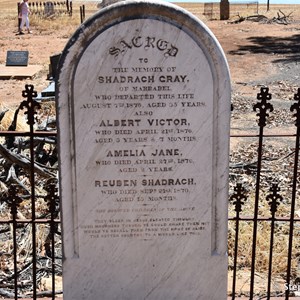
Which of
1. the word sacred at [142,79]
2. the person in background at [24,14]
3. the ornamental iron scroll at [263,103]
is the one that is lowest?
the ornamental iron scroll at [263,103]

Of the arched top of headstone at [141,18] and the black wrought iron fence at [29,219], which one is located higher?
the arched top of headstone at [141,18]

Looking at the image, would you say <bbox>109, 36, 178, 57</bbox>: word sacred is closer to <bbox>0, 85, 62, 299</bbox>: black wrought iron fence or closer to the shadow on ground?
<bbox>0, 85, 62, 299</bbox>: black wrought iron fence

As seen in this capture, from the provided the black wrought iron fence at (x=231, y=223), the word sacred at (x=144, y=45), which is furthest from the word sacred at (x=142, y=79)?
the black wrought iron fence at (x=231, y=223)

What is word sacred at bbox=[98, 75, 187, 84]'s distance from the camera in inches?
129

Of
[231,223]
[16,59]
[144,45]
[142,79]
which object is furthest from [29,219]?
[16,59]

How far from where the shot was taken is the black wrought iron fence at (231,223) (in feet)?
12.3

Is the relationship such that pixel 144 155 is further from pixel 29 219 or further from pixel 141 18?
pixel 29 219

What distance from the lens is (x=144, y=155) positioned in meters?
3.42

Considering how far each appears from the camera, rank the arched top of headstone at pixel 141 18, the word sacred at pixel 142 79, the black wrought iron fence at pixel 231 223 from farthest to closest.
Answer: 1. the black wrought iron fence at pixel 231 223
2. the word sacred at pixel 142 79
3. the arched top of headstone at pixel 141 18

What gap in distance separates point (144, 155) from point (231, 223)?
247cm

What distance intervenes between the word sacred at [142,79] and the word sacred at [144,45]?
0.41 ft

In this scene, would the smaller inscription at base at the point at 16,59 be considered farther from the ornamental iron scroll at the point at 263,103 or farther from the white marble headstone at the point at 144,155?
the ornamental iron scroll at the point at 263,103

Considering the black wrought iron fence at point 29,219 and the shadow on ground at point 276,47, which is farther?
the shadow on ground at point 276,47

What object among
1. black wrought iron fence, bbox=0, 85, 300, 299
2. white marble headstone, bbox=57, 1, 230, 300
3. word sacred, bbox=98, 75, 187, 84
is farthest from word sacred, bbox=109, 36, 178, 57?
black wrought iron fence, bbox=0, 85, 300, 299
